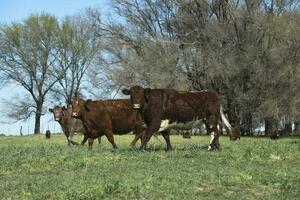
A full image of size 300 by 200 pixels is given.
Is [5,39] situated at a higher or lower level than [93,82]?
higher

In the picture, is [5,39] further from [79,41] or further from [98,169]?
[98,169]

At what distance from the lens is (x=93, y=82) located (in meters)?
71.9

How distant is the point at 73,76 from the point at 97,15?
48.1ft

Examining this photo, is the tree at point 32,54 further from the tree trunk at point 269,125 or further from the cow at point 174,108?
the cow at point 174,108

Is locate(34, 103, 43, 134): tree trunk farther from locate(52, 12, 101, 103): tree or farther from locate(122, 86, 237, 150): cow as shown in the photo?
locate(122, 86, 237, 150): cow

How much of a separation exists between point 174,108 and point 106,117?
14.3 feet

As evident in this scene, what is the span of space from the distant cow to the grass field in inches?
204

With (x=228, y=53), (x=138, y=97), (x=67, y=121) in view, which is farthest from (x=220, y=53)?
(x=138, y=97)

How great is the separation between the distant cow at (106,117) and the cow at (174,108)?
328 centimetres

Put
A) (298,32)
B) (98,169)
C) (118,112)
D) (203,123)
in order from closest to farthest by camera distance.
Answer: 1. (98,169)
2. (203,123)
3. (118,112)
4. (298,32)

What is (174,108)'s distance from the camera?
1739 centimetres

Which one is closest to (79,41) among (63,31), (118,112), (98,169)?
(63,31)

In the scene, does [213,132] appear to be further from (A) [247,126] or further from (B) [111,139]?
(A) [247,126]

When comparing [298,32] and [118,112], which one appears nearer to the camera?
[118,112]
